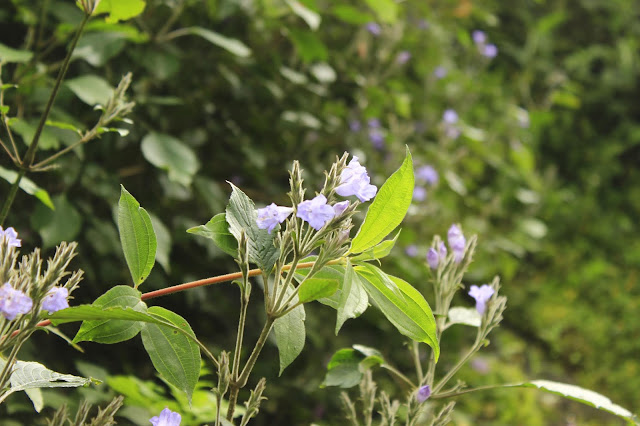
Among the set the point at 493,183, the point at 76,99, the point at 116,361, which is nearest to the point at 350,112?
the point at 76,99

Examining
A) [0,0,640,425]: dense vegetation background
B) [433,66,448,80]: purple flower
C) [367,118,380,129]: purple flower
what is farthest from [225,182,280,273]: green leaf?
[433,66,448,80]: purple flower

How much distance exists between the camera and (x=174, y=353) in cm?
80

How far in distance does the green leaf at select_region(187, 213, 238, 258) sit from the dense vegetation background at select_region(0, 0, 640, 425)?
60 cm

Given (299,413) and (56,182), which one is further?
(299,413)

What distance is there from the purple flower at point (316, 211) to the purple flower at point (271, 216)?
45 millimetres

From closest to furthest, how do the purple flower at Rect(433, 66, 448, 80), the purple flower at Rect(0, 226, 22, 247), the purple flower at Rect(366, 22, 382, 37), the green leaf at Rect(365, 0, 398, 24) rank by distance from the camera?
the purple flower at Rect(0, 226, 22, 247) < the green leaf at Rect(365, 0, 398, 24) < the purple flower at Rect(366, 22, 382, 37) < the purple flower at Rect(433, 66, 448, 80)

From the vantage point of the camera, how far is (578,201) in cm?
485

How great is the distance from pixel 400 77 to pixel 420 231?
2.65 feet

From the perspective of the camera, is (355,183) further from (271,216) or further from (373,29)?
(373,29)

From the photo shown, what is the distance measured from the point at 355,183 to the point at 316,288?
164 millimetres

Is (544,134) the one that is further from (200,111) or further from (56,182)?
(56,182)

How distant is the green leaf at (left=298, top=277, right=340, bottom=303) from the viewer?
696mm

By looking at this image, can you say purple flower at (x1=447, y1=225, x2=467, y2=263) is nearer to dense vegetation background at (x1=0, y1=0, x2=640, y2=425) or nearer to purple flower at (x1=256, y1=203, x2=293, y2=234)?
purple flower at (x1=256, y1=203, x2=293, y2=234)

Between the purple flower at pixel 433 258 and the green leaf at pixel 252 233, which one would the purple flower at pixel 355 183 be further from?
the purple flower at pixel 433 258
